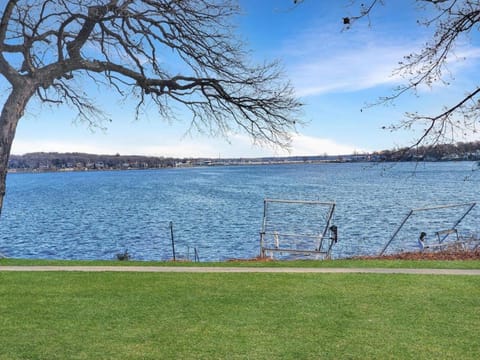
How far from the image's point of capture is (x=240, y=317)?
7273mm

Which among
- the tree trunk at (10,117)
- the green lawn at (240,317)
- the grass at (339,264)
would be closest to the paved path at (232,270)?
the grass at (339,264)

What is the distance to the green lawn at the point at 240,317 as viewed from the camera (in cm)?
597

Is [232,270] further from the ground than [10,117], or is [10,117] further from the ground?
[10,117]

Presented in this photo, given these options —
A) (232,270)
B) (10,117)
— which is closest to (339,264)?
(232,270)

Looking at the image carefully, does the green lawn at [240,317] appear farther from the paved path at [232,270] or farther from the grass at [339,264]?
the grass at [339,264]

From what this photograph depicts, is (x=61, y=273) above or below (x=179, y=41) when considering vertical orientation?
below

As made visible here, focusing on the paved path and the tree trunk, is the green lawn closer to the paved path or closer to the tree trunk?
the paved path

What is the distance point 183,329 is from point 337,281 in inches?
161

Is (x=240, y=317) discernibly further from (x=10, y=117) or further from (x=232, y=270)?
(x=10, y=117)

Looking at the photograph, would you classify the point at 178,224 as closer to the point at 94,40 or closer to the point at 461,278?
the point at 94,40

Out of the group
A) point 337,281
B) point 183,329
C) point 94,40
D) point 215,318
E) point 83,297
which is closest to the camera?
point 183,329

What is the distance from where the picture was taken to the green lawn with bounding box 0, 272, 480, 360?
5973 millimetres

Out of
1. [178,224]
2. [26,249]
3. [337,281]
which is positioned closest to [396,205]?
[178,224]

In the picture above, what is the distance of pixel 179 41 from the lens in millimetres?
10695
